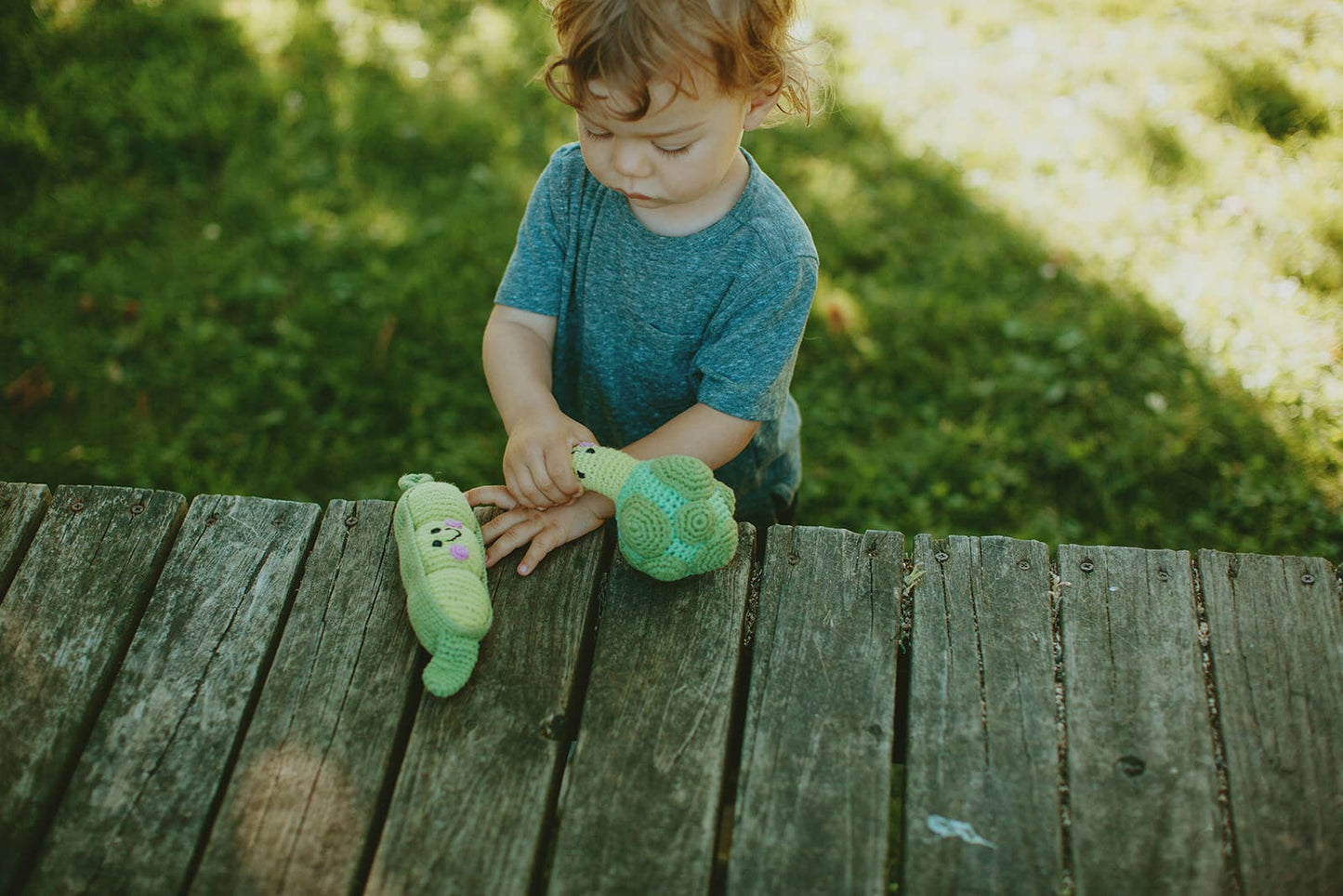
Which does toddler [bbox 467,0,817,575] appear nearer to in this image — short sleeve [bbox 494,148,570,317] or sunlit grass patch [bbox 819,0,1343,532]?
short sleeve [bbox 494,148,570,317]

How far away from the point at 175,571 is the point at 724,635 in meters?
1.02

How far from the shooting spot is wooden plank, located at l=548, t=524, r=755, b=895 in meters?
1.38

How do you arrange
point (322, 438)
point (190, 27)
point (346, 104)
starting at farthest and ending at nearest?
point (190, 27) < point (346, 104) < point (322, 438)

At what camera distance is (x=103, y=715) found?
5.07ft

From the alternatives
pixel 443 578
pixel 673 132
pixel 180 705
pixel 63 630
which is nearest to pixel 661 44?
pixel 673 132

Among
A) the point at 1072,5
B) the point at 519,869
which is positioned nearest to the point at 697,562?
the point at 519,869

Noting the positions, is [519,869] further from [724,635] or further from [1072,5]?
[1072,5]

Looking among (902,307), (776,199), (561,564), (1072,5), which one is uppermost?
(776,199)

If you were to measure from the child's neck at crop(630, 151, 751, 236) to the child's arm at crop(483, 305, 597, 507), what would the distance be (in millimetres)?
364

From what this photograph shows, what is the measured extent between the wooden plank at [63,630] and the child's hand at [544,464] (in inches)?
26.7

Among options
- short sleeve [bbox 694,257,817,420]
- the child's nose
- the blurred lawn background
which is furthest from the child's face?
the blurred lawn background

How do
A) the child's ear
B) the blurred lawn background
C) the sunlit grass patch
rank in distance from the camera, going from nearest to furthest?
the child's ear < the blurred lawn background < the sunlit grass patch

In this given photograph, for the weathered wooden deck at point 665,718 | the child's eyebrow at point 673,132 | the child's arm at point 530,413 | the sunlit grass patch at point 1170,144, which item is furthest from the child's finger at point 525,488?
the sunlit grass patch at point 1170,144

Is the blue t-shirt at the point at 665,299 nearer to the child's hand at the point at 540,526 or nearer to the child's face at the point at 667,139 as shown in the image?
the child's face at the point at 667,139
